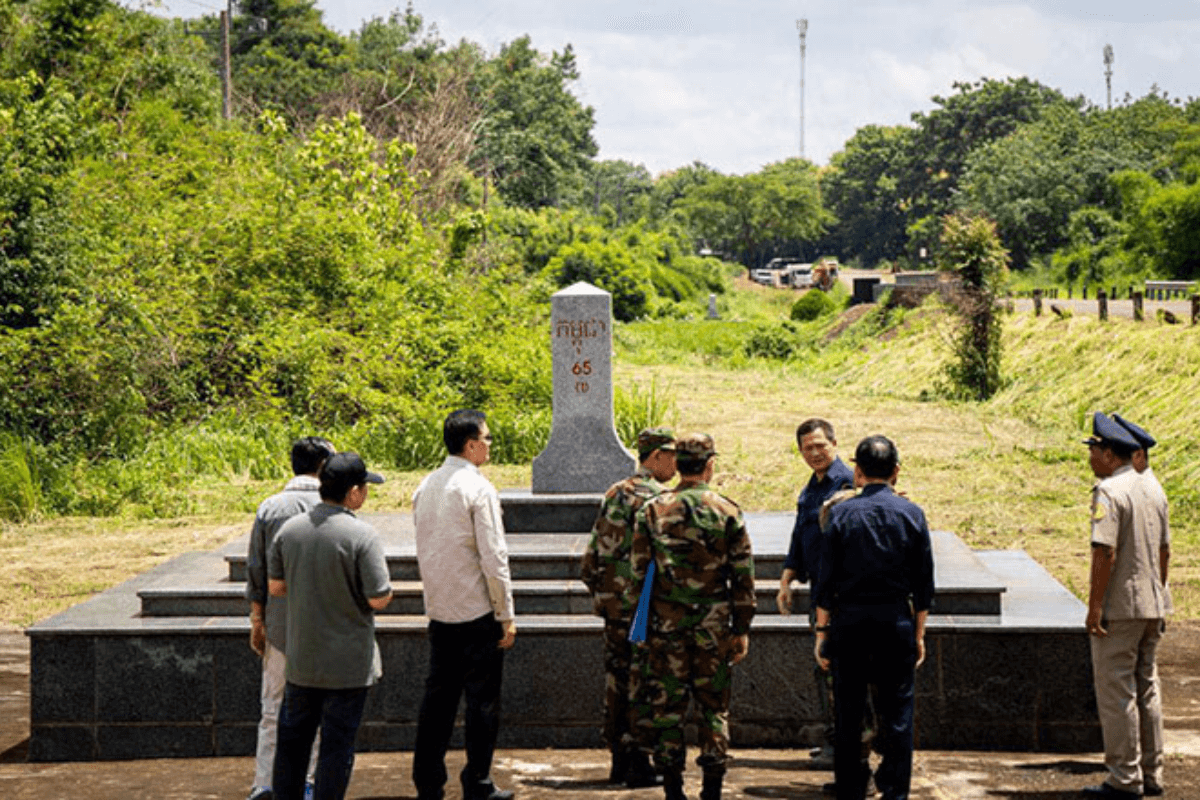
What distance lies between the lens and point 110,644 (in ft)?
28.9

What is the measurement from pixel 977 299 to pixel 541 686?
20.6 meters

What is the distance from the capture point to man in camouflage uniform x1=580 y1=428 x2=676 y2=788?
756 centimetres

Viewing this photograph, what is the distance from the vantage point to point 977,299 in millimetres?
27938

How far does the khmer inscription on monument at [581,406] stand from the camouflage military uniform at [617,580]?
359 cm

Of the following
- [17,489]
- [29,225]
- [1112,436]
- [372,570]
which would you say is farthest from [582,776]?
[29,225]

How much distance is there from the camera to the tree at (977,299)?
2759 cm

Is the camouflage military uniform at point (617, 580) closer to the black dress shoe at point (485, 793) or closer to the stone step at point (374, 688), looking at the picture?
the black dress shoe at point (485, 793)

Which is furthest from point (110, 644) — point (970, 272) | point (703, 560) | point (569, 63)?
point (569, 63)

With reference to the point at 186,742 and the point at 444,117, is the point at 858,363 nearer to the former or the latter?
the point at 444,117

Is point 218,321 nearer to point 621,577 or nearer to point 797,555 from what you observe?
point 621,577

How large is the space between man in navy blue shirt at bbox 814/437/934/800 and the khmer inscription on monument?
4524 millimetres

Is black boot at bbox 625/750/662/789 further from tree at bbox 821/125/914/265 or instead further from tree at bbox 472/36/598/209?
Answer: tree at bbox 821/125/914/265

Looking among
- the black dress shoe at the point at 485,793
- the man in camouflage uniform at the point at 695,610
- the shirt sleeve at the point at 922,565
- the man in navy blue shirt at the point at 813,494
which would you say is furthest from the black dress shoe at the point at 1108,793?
the black dress shoe at the point at 485,793

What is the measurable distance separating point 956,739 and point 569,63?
79.7m
